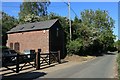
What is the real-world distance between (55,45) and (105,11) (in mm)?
44666

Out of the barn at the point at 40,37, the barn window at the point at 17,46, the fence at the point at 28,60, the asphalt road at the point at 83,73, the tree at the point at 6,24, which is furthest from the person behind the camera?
the tree at the point at 6,24

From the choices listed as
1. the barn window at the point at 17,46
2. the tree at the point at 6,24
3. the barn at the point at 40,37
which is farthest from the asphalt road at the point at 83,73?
the tree at the point at 6,24

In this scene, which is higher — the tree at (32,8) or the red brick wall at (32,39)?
the tree at (32,8)

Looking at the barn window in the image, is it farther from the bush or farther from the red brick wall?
the bush

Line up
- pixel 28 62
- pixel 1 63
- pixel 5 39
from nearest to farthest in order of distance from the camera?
pixel 1 63
pixel 28 62
pixel 5 39

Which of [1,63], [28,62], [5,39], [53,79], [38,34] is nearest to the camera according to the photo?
[53,79]

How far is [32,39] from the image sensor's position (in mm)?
42531

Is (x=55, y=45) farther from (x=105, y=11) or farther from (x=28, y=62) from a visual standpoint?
(x=105, y=11)

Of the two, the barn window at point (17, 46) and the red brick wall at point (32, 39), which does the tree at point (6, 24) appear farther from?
the barn window at point (17, 46)

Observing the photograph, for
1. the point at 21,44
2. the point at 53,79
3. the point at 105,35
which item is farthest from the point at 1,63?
the point at 105,35

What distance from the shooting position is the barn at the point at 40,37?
40.4 meters

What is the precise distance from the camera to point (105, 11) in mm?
83188

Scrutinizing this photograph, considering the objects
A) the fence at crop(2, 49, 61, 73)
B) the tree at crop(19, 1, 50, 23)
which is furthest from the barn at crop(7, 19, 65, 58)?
the tree at crop(19, 1, 50, 23)

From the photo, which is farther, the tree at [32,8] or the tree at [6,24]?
the tree at [32,8]
